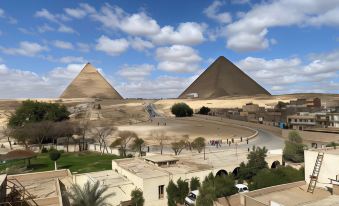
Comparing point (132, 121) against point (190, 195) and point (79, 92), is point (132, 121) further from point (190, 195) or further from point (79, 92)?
point (79, 92)

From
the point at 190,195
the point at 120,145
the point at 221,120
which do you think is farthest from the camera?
the point at 221,120

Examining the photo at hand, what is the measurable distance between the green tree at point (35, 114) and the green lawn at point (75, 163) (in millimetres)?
12799

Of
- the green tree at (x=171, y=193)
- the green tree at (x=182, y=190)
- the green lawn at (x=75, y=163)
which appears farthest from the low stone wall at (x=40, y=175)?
the green tree at (x=182, y=190)

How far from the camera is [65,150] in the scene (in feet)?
118

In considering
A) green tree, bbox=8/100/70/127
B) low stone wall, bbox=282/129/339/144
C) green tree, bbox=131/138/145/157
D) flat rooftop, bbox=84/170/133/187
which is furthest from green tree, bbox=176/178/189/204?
green tree, bbox=8/100/70/127

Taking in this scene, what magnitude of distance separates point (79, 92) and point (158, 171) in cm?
18797

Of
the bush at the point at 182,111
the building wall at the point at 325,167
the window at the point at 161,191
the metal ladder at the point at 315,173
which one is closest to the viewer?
the building wall at the point at 325,167

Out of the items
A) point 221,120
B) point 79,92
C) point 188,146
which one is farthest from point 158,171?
point 79,92

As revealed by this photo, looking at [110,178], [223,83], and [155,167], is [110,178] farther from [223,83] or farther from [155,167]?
[223,83]

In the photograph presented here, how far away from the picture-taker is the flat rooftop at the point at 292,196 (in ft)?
41.5

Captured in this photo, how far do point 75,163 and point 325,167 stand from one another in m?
20.8

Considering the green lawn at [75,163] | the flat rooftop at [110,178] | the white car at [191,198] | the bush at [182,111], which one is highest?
the bush at [182,111]

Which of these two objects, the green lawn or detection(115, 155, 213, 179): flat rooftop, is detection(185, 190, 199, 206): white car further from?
the green lawn

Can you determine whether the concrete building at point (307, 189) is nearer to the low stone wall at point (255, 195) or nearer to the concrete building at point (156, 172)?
the low stone wall at point (255, 195)
